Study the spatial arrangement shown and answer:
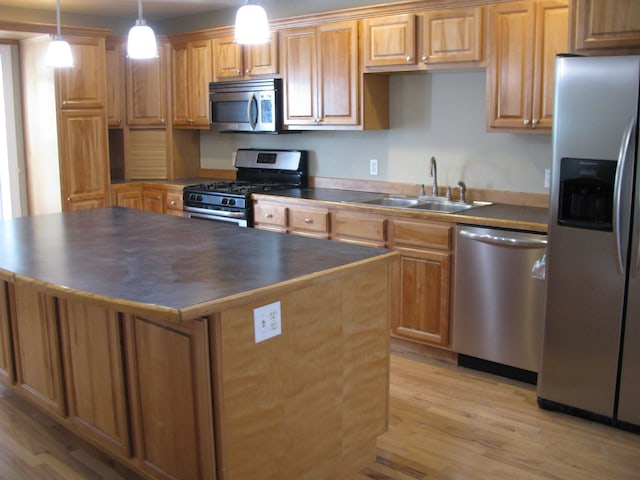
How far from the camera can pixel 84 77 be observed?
18.1 ft

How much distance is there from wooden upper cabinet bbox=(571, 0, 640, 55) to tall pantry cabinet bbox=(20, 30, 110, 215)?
12.8ft

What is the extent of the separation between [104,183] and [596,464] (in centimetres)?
439

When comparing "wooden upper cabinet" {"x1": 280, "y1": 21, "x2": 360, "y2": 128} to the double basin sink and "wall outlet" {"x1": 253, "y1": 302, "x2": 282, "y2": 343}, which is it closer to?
the double basin sink

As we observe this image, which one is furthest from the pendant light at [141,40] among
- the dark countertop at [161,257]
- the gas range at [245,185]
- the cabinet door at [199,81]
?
the cabinet door at [199,81]

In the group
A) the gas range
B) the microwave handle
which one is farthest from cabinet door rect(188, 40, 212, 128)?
the microwave handle

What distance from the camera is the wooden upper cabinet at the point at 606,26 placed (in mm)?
3027

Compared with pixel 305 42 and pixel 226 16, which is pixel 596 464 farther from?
pixel 226 16

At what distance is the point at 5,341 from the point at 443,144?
2.92 m

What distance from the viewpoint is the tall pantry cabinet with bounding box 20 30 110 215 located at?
17.8 ft

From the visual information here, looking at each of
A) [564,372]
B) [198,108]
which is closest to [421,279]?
[564,372]

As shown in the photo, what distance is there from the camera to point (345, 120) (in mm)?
4699

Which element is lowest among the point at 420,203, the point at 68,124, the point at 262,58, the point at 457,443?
the point at 457,443

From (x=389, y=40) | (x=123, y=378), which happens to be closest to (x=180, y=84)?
(x=389, y=40)

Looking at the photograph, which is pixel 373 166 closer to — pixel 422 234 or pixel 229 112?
pixel 422 234
